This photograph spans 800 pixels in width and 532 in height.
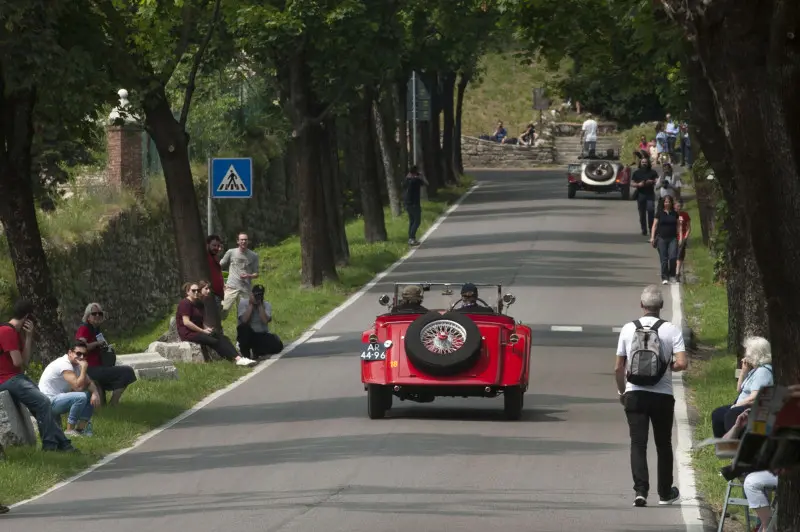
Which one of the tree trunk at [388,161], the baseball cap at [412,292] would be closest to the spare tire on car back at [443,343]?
the baseball cap at [412,292]

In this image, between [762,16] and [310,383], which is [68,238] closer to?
[310,383]

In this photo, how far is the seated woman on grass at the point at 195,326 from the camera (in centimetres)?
2628

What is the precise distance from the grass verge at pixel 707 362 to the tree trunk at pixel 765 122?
4.76 m

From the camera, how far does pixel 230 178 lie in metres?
30.5

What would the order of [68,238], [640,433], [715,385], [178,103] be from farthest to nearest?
[178,103] < [68,238] < [715,385] < [640,433]

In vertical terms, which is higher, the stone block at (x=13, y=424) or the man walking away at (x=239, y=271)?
the man walking away at (x=239, y=271)

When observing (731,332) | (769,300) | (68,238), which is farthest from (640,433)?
(68,238)

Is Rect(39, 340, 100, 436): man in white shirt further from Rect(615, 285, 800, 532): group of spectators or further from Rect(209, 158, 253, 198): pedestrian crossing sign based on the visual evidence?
Rect(209, 158, 253, 198): pedestrian crossing sign

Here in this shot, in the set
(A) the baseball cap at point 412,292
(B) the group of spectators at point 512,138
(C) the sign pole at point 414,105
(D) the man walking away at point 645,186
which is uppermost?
(C) the sign pole at point 414,105

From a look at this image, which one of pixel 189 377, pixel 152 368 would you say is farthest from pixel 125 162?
pixel 152 368

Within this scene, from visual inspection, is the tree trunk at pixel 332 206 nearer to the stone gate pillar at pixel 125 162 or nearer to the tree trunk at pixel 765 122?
the stone gate pillar at pixel 125 162

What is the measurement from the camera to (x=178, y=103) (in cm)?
5022

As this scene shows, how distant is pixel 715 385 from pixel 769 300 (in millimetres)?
13212

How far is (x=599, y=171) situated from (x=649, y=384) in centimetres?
4611
